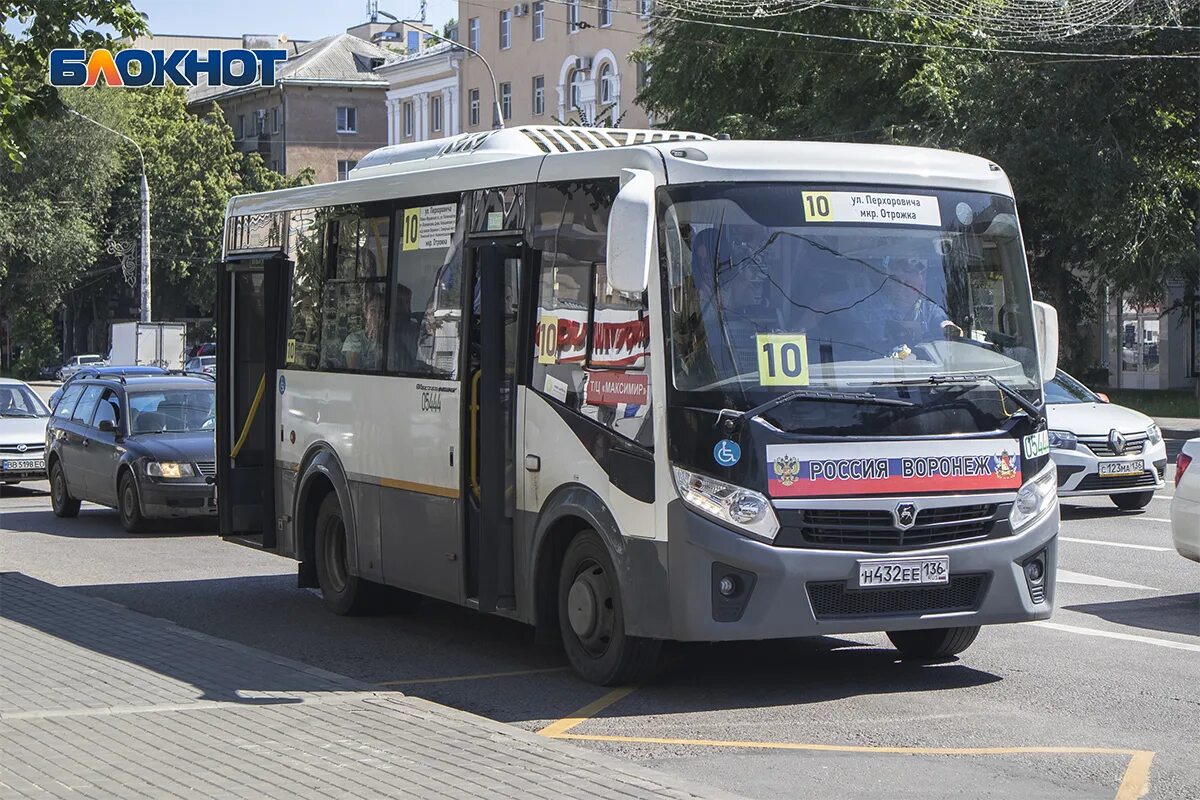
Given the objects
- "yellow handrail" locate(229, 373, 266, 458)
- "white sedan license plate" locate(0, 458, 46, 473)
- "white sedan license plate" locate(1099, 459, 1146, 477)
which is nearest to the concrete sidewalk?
"yellow handrail" locate(229, 373, 266, 458)

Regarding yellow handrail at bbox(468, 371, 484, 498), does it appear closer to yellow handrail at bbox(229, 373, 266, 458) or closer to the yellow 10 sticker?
the yellow 10 sticker

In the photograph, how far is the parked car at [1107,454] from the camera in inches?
716

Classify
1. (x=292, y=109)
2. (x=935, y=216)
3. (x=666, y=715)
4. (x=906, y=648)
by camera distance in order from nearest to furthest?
(x=666, y=715) → (x=935, y=216) → (x=906, y=648) → (x=292, y=109)

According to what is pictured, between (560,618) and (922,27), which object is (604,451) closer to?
(560,618)

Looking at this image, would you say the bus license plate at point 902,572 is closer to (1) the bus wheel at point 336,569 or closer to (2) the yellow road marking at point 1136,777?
(2) the yellow road marking at point 1136,777

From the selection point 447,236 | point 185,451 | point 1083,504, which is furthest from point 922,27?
point 447,236

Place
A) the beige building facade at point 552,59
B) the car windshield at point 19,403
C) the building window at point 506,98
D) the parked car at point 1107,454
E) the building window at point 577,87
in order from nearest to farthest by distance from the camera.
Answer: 1. the parked car at point 1107,454
2. the car windshield at point 19,403
3. the building window at point 577,87
4. the beige building facade at point 552,59
5. the building window at point 506,98

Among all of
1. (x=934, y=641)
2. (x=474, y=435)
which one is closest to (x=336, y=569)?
(x=474, y=435)

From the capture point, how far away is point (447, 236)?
35.4 ft

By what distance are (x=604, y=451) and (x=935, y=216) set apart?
2070 mm

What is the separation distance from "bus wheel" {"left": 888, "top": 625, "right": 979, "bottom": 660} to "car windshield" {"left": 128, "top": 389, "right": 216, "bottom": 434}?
11.5m

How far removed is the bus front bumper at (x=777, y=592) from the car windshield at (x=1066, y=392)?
36.0 ft

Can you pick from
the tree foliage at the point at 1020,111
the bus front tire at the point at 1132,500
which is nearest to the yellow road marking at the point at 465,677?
the bus front tire at the point at 1132,500

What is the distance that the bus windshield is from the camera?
28.5 ft
